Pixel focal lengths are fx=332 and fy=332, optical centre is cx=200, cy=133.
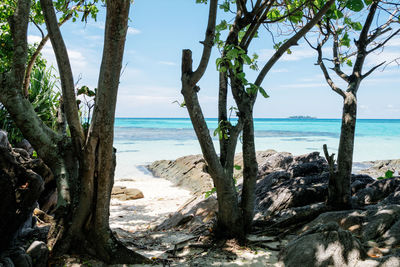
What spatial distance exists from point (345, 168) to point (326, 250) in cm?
190

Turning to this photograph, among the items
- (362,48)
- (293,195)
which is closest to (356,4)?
(362,48)

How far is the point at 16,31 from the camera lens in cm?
352

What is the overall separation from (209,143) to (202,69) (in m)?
0.93

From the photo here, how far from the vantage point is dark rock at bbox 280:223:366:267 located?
3.26 meters

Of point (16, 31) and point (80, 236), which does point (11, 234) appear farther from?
point (16, 31)

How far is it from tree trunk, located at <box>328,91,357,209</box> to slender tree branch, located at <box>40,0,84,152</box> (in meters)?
3.64

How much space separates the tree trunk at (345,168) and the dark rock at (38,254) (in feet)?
12.7

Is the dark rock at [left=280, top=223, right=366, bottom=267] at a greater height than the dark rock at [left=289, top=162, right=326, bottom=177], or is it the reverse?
the dark rock at [left=289, top=162, right=326, bottom=177]

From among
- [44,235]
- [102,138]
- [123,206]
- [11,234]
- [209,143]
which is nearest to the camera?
[11,234]

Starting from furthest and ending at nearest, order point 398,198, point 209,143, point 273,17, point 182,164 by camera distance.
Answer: point 182,164, point 273,17, point 398,198, point 209,143

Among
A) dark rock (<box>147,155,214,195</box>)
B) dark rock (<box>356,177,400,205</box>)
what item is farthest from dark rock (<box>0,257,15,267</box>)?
dark rock (<box>147,155,214,195</box>)

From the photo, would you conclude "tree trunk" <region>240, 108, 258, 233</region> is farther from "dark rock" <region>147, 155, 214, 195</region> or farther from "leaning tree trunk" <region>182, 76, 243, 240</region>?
"dark rock" <region>147, 155, 214, 195</region>

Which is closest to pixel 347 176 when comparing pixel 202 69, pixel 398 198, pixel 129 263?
pixel 398 198

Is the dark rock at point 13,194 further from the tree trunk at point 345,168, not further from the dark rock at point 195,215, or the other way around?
the tree trunk at point 345,168
